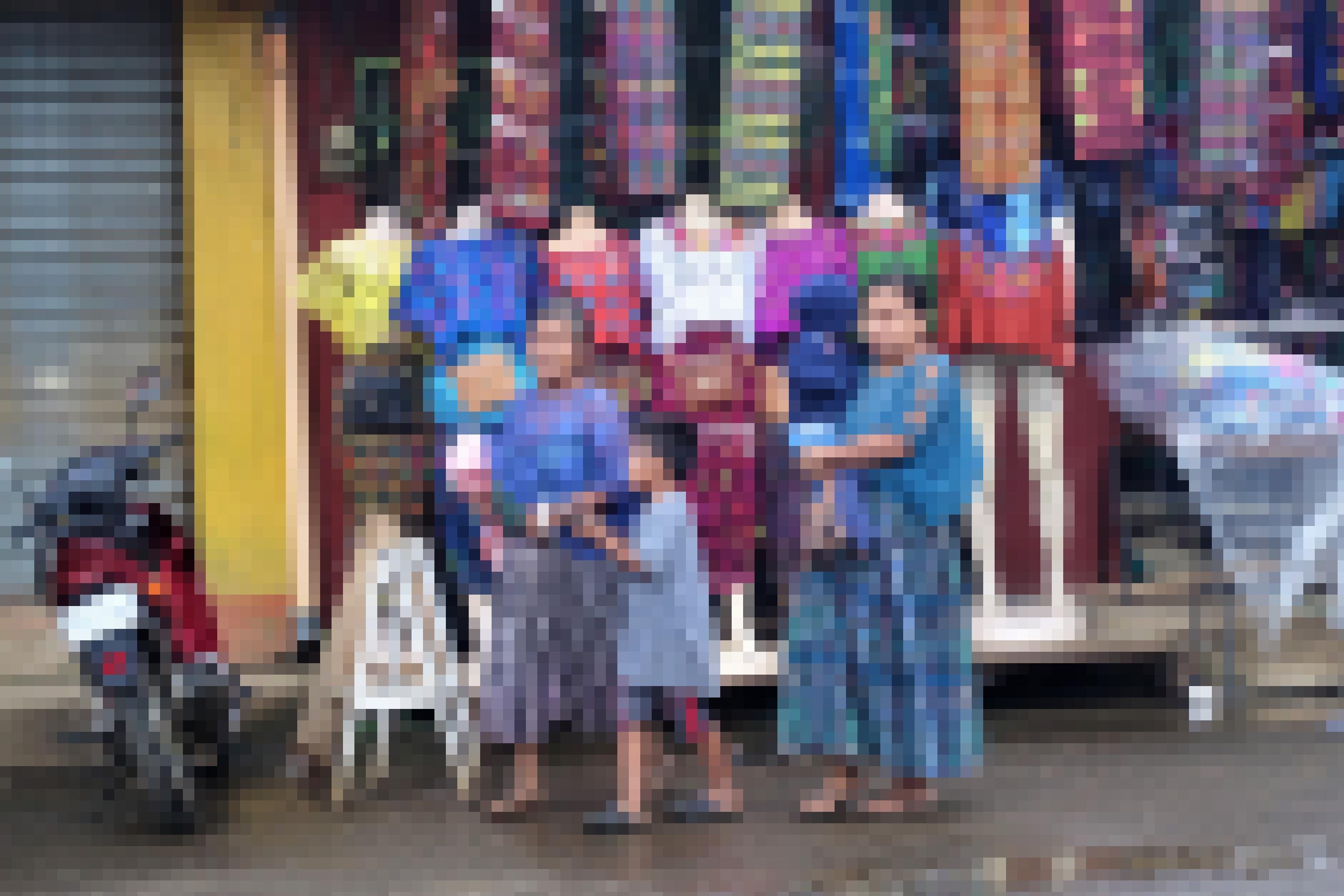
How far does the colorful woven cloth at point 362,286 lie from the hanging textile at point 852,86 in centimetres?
173

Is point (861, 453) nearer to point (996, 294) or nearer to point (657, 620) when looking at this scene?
point (657, 620)

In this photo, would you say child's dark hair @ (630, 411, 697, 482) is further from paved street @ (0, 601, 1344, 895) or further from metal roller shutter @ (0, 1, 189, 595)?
metal roller shutter @ (0, 1, 189, 595)

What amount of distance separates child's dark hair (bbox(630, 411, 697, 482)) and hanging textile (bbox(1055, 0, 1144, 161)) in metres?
1.97

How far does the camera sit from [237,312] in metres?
5.88

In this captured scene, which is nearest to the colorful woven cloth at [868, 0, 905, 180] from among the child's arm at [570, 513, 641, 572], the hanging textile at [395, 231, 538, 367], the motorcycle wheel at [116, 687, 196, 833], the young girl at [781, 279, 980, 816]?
the young girl at [781, 279, 980, 816]

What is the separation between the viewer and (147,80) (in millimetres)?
5965

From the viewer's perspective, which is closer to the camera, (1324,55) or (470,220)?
(470,220)

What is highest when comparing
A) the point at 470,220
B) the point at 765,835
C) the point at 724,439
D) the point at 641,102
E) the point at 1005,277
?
the point at 641,102

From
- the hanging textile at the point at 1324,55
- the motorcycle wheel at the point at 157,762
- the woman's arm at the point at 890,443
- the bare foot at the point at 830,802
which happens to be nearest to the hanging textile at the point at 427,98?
the woman's arm at the point at 890,443

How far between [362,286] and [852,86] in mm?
2055

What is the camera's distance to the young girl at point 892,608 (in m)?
4.34

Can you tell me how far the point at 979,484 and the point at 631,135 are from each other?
1949 mm

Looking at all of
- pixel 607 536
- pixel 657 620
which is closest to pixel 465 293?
pixel 607 536

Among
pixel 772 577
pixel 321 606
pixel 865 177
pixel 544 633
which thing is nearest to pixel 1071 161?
pixel 865 177
